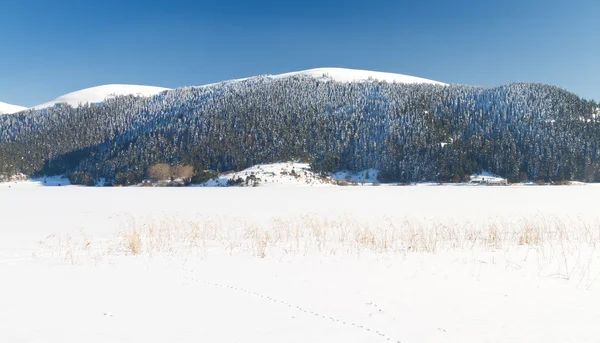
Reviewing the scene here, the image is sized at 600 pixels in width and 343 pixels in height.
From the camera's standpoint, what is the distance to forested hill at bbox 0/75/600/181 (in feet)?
417

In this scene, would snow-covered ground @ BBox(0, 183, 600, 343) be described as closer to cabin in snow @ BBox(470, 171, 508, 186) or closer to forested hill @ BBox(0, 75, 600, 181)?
cabin in snow @ BBox(470, 171, 508, 186)

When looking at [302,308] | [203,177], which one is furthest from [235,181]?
[302,308]

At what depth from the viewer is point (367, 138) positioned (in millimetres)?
159250

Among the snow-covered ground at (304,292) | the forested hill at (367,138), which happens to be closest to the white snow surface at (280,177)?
the forested hill at (367,138)

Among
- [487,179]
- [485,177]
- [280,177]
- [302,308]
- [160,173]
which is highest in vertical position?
[160,173]

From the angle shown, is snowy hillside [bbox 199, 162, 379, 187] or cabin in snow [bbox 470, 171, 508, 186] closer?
snowy hillside [bbox 199, 162, 379, 187]

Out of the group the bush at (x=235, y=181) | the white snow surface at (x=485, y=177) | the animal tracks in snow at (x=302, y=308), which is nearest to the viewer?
the animal tracks in snow at (x=302, y=308)

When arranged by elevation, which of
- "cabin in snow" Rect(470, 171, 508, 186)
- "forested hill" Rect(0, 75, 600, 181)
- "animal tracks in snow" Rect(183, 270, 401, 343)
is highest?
"forested hill" Rect(0, 75, 600, 181)

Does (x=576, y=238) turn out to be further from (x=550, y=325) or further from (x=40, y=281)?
(x=40, y=281)

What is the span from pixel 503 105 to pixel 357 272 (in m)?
176

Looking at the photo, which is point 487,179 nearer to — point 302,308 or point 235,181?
point 235,181

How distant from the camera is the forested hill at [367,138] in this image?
12712cm

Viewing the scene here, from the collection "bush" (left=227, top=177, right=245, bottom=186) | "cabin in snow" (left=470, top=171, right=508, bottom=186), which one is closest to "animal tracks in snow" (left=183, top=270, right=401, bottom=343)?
"bush" (left=227, top=177, right=245, bottom=186)

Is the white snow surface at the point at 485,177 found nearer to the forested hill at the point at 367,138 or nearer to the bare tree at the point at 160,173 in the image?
the forested hill at the point at 367,138
